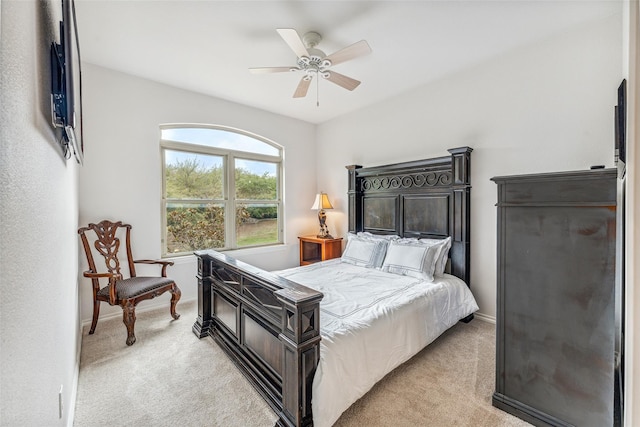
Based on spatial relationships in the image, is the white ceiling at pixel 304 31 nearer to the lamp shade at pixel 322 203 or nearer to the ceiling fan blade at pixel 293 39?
the ceiling fan blade at pixel 293 39

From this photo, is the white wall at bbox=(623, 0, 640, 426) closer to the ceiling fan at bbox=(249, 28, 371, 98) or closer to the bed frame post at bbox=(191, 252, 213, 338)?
the ceiling fan at bbox=(249, 28, 371, 98)

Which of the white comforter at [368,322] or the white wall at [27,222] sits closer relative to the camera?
the white wall at [27,222]

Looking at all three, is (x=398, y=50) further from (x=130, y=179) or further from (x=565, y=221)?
(x=130, y=179)

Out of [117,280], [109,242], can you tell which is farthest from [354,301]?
[109,242]

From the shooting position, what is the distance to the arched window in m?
3.75

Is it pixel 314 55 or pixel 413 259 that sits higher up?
pixel 314 55

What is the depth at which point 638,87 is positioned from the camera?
2.27ft

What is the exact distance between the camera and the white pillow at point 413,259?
9.71ft

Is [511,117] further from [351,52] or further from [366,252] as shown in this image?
[366,252]

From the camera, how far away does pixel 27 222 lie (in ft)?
2.64

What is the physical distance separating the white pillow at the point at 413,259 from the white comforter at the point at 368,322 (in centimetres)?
9

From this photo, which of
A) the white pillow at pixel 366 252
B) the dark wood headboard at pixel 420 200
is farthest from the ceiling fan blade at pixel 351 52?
the white pillow at pixel 366 252

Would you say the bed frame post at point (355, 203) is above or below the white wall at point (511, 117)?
below

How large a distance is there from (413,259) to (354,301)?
1093mm
